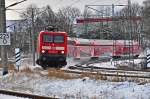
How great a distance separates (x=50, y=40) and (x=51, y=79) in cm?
1287

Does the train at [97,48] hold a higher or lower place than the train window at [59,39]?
lower

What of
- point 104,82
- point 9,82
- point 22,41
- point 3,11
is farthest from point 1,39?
point 22,41

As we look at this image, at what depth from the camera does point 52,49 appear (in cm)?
3375

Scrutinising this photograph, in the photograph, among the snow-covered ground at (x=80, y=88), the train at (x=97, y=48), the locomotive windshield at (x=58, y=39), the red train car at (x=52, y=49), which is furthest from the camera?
the train at (x=97, y=48)

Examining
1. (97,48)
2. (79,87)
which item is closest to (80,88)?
(79,87)

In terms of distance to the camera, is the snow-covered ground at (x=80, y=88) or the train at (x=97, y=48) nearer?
the snow-covered ground at (x=80, y=88)

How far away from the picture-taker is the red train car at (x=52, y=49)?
33.6m

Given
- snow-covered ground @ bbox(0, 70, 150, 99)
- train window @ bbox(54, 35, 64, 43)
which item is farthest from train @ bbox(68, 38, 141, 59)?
snow-covered ground @ bbox(0, 70, 150, 99)

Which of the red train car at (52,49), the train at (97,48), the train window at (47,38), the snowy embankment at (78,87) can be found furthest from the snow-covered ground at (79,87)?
the train at (97,48)

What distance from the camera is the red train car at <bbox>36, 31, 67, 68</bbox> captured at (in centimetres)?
3356

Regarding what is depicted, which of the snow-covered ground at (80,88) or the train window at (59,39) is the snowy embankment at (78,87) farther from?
the train window at (59,39)

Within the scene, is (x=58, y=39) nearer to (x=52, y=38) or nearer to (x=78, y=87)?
(x=52, y=38)

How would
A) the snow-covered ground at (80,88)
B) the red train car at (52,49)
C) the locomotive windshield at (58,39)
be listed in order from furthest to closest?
the locomotive windshield at (58,39)
the red train car at (52,49)
the snow-covered ground at (80,88)

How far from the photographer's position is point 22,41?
385ft
